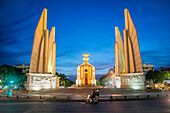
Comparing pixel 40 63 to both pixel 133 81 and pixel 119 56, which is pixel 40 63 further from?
pixel 133 81

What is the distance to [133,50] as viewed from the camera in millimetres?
39062

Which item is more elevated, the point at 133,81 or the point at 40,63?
the point at 40,63

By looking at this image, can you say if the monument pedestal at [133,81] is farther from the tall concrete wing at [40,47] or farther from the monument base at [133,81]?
the tall concrete wing at [40,47]

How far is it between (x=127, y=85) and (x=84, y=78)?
19.1 meters

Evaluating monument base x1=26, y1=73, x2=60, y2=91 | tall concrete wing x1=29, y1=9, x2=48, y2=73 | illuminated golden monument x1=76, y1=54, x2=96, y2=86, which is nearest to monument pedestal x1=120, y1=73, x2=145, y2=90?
illuminated golden monument x1=76, y1=54, x2=96, y2=86

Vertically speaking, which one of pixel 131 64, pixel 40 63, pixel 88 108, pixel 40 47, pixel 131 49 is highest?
pixel 40 47

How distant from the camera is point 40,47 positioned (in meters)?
39.0

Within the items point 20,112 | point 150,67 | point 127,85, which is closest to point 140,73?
point 127,85

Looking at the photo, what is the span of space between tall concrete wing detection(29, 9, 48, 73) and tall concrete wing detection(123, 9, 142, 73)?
2051 centimetres

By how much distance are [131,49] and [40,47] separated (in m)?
22.6

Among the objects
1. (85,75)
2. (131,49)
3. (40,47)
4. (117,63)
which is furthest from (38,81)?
(131,49)

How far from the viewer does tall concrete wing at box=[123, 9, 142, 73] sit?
37344mm

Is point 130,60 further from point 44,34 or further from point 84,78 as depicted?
point 44,34

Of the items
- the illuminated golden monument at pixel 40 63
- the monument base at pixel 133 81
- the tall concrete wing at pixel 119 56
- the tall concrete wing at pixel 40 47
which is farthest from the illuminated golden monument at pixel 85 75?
the tall concrete wing at pixel 40 47
